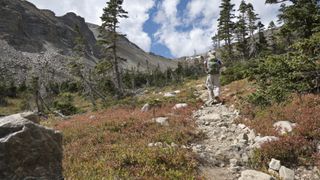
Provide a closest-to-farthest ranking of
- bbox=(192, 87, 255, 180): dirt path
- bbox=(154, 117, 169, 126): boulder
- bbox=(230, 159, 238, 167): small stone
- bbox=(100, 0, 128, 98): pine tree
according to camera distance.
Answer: bbox=(192, 87, 255, 180): dirt path → bbox=(230, 159, 238, 167): small stone → bbox=(154, 117, 169, 126): boulder → bbox=(100, 0, 128, 98): pine tree

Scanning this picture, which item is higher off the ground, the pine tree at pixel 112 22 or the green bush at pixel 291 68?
the pine tree at pixel 112 22

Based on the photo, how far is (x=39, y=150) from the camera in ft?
19.9

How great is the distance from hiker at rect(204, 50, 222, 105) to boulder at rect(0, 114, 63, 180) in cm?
1294

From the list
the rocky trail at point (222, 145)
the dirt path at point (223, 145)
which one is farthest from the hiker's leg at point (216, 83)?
the dirt path at point (223, 145)

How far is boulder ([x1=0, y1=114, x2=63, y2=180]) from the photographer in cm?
571

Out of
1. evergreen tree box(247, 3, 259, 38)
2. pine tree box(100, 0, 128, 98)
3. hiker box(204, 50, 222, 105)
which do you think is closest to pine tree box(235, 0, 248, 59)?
evergreen tree box(247, 3, 259, 38)

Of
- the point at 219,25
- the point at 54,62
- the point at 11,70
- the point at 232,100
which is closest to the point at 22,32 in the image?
the point at 54,62

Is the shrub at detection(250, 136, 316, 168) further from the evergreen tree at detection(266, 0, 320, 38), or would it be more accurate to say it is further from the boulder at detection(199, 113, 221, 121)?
the evergreen tree at detection(266, 0, 320, 38)

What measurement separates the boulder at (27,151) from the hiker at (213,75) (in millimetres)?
12941

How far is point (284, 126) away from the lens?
11.1m

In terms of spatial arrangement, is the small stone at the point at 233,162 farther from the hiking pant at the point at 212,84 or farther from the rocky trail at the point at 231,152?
the hiking pant at the point at 212,84

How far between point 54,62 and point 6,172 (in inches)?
6011

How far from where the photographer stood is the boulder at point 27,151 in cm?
571

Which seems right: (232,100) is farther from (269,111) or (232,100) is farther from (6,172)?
(6,172)
